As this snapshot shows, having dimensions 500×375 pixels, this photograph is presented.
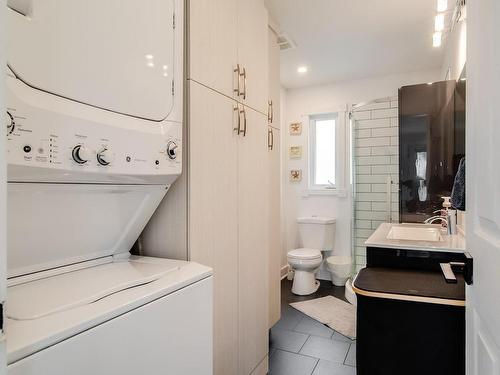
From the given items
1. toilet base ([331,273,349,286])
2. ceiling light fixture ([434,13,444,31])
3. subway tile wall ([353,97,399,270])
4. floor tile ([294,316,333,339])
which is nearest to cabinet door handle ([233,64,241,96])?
ceiling light fixture ([434,13,444,31])

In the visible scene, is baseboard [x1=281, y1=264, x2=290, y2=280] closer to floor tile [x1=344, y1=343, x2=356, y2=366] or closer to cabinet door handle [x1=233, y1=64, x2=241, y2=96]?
floor tile [x1=344, y1=343, x2=356, y2=366]

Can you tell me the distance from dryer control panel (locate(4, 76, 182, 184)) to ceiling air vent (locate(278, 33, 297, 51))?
205 centimetres

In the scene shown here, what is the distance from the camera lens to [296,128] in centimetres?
414

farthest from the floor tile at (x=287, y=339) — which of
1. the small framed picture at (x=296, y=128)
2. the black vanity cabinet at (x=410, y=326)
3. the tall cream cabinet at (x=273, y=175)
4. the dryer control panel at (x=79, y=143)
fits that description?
the small framed picture at (x=296, y=128)

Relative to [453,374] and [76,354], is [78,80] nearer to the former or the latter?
Result: [76,354]

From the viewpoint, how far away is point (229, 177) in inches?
61.2

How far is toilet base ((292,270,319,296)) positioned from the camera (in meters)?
3.47

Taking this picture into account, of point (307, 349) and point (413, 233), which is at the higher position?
point (413, 233)

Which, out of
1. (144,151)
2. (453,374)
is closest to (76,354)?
(144,151)

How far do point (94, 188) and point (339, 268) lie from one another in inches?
126

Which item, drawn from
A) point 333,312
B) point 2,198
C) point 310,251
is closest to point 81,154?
point 2,198

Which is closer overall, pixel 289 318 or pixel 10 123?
pixel 10 123

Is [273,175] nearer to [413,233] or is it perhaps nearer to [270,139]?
[270,139]

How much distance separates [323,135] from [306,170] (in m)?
0.49
